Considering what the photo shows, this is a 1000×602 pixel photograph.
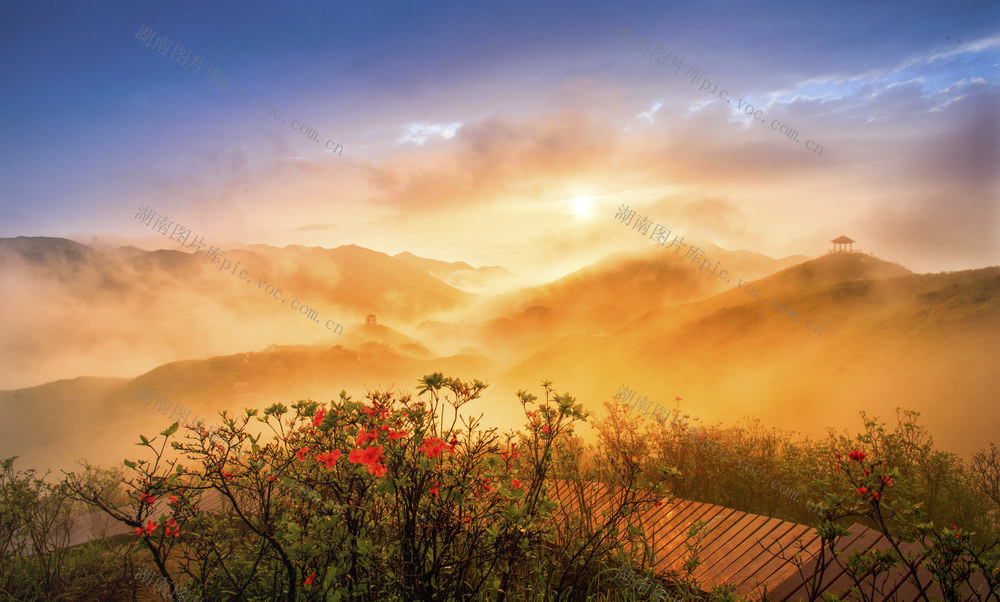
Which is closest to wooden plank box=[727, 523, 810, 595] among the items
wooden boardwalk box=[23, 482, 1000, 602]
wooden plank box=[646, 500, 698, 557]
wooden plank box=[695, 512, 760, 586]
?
wooden boardwalk box=[23, 482, 1000, 602]

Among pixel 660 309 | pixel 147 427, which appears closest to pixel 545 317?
pixel 660 309

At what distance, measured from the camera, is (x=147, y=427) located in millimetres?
19156

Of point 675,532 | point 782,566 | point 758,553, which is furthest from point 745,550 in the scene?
point 675,532

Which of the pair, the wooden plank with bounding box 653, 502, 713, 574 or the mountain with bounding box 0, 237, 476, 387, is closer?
the wooden plank with bounding box 653, 502, 713, 574

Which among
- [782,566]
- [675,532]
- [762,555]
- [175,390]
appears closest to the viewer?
[782,566]

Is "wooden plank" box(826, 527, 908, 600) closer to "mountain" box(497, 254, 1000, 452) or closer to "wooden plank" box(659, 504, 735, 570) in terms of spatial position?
"wooden plank" box(659, 504, 735, 570)

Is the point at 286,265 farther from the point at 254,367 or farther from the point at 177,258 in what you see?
the point at 254,367

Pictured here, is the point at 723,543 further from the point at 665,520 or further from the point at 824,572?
the point at 824,572

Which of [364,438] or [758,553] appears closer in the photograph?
[364,438]

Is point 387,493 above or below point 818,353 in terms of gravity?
above

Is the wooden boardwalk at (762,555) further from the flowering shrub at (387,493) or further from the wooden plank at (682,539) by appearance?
the flowering shrub at (387,493)

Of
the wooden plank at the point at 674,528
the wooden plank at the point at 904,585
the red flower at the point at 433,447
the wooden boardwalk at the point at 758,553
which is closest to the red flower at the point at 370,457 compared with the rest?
the red flower at the point at 433,447

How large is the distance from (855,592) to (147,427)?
905 inches

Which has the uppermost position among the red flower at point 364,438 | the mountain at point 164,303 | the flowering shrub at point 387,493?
the mountain at point 164,303
